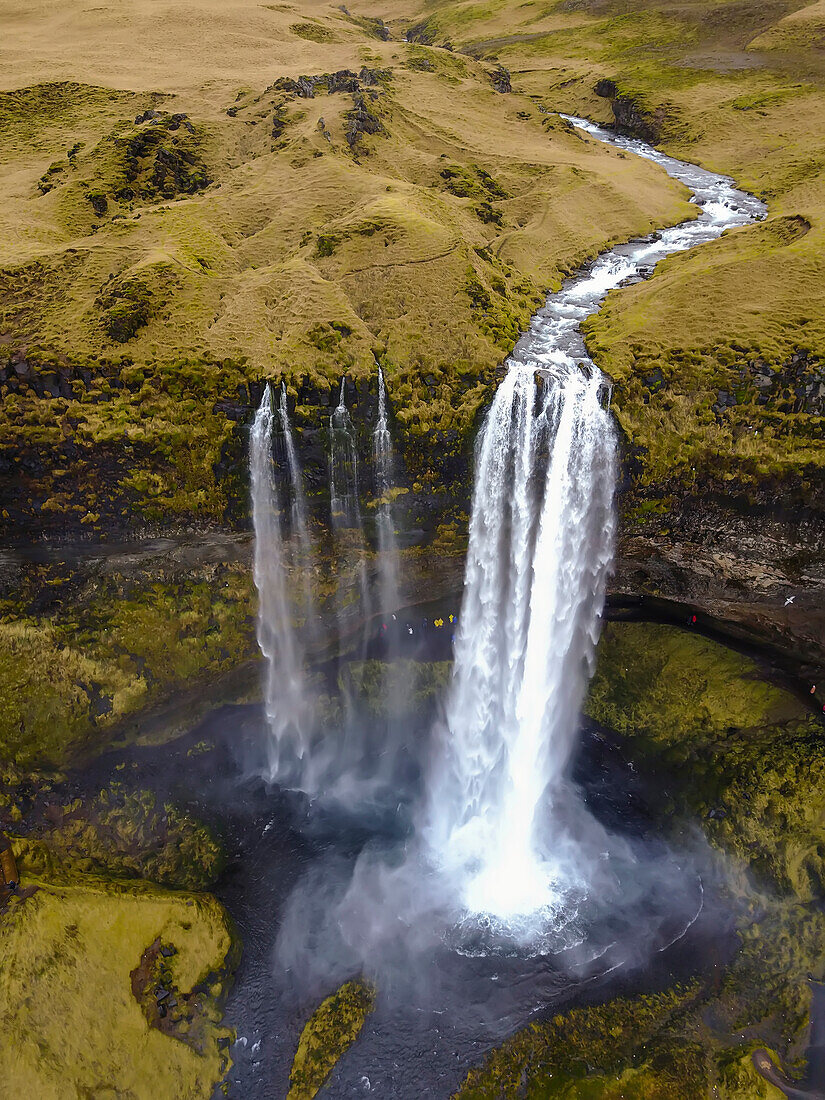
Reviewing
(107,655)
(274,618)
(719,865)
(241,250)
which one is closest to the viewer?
(719,865)

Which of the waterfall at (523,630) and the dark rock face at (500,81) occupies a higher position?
the dark rock face at (500,81)

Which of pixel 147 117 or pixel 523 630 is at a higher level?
pixel 147 117

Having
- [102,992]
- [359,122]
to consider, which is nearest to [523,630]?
[102,992]

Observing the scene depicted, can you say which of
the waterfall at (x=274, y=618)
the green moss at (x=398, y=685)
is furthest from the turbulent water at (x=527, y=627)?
the waterfall at (x=274, y=618)

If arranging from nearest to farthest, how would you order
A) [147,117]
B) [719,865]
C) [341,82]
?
[719,865], [147,117], [341,82]

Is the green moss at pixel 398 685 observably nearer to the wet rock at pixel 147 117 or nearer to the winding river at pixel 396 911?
the winding river at pixel 396 911

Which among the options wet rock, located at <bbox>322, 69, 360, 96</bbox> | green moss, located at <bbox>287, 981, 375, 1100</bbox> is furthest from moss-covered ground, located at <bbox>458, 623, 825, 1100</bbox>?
wet rock, located at <bbox>322, 69, 360, 96</bbox>

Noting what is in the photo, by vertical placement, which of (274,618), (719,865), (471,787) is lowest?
(719,865)

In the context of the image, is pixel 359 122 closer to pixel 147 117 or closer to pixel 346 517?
pixel 147 117
